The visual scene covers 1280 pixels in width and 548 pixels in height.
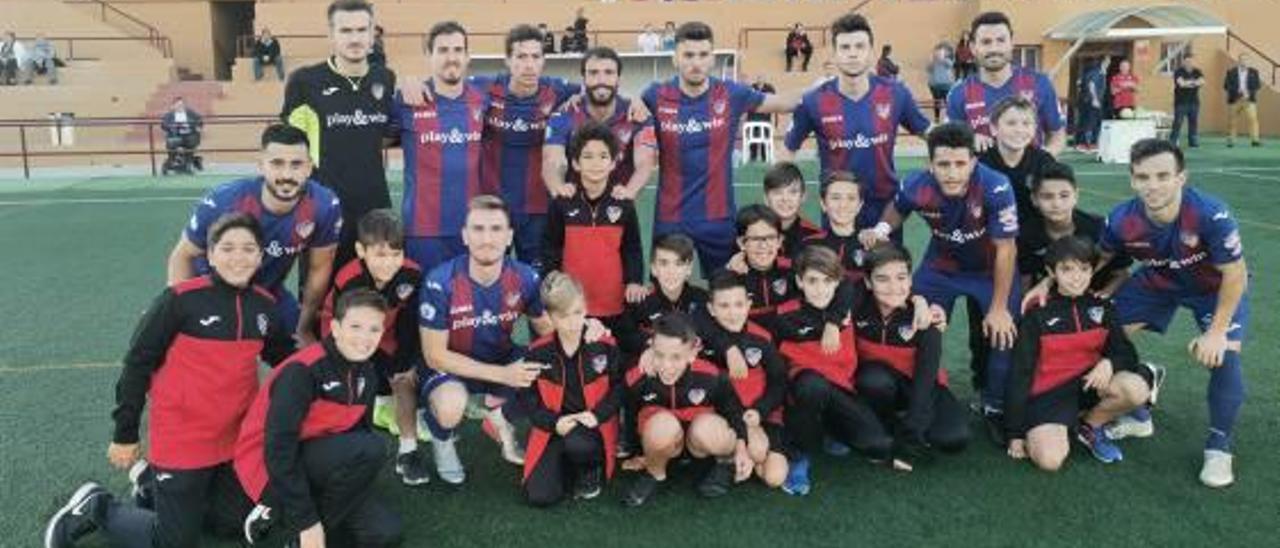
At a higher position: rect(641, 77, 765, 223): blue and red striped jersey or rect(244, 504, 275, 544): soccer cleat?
rect(641, 77, 765, 223): blue and red striped jersey

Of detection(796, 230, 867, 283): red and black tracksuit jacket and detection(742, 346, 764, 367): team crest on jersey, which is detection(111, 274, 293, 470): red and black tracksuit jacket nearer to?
detection(742, 346, 764, 367): team crest on jersey

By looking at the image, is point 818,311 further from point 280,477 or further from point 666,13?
point 666,13

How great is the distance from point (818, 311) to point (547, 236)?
1.37 metres

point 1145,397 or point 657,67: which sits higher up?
point 657,67

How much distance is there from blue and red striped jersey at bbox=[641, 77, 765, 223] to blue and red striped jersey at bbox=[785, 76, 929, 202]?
381mm

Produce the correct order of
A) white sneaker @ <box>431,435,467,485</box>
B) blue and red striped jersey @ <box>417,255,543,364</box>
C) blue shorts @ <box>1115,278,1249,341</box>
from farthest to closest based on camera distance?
blue shorts @ <box>1115,278,1249,341</box>
blue and red striped jersey @ <box>417,255,543,364</box>
white sneaker @ <box>431,435,467,485</box>

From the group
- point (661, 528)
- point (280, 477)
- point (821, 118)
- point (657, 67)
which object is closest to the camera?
point (280, 477)

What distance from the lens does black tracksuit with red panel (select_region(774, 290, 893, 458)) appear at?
4.40 m

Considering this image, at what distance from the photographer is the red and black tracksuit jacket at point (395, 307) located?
455 cm

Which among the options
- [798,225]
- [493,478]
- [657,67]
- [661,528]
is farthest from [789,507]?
[657,67]

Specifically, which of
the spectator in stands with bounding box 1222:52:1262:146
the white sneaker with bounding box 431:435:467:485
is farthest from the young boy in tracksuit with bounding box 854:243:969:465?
the spectator in stands with bounding box 1222:52:1262:146

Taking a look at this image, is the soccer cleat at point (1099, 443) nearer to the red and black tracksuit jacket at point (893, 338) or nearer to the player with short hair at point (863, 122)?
the red and black tracksuit jacket at point (893, 338)

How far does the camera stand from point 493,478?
4.34 metres

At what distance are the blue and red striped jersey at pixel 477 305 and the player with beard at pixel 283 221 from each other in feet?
1.56
